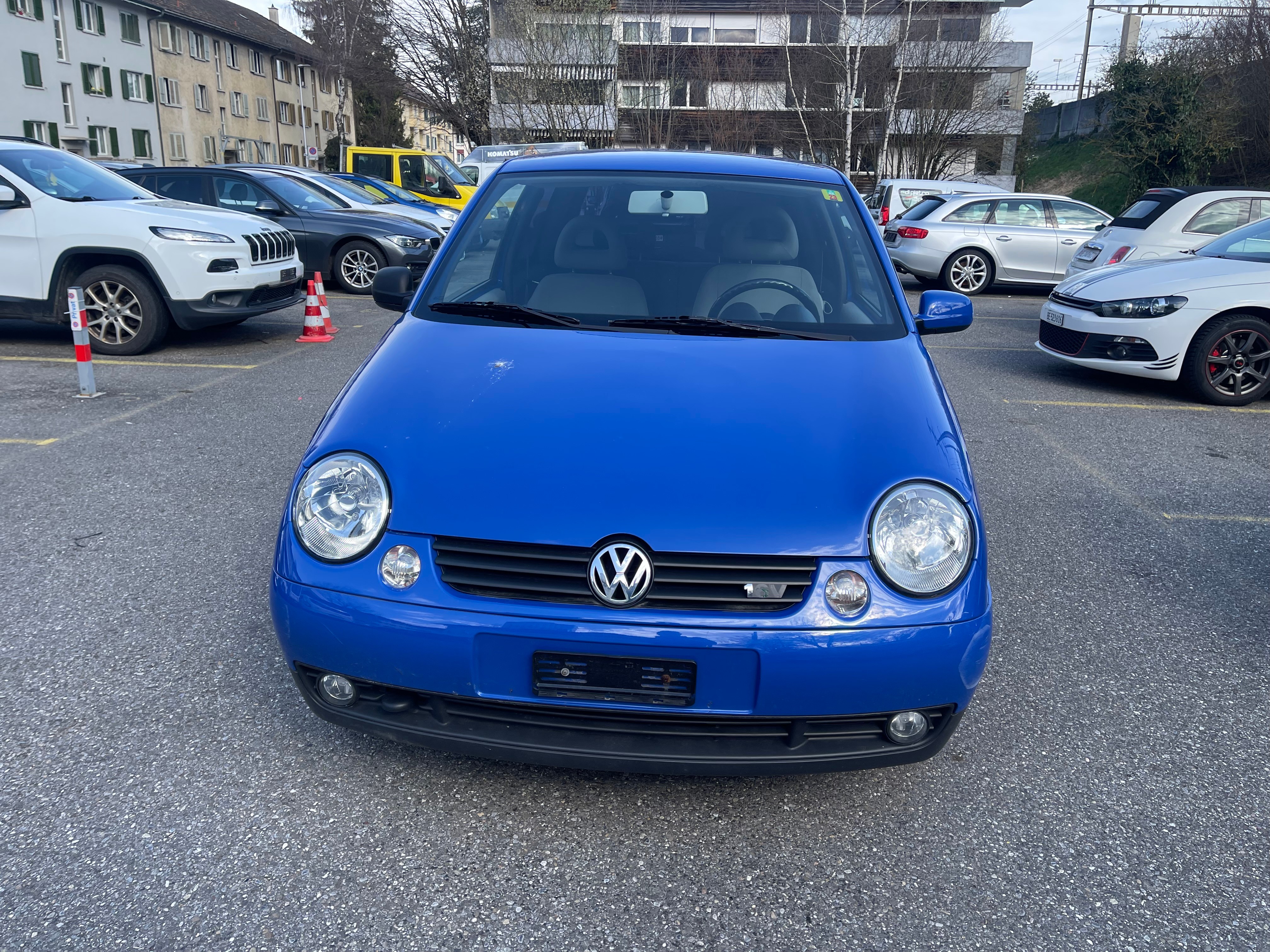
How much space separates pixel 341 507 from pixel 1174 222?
11.1m

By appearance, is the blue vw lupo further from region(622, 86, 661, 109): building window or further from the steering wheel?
region(622, 86, 661, 109): building window

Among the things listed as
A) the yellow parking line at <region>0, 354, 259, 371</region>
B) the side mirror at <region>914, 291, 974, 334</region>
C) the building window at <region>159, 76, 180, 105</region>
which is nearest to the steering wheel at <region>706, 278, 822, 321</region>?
the side mirror at <region>914, 291, 974, 334</region>

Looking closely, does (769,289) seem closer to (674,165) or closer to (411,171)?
(674,165)

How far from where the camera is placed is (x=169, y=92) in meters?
47.3

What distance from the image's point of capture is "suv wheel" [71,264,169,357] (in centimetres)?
838

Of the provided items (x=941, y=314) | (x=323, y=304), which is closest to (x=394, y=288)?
(x=941, y=314)

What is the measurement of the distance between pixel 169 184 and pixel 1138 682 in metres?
12.4

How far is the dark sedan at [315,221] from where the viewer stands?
12.4m

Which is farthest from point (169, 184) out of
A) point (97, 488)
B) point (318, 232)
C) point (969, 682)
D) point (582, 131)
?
point (582, 131)

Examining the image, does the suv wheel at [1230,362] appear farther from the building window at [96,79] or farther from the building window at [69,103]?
the building window at [96,79]

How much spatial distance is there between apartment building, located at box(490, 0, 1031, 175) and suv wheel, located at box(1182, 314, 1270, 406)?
3042cm

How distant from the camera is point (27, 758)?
272 centimetres

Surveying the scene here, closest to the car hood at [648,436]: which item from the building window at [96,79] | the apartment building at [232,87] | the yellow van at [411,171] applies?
the yellow van at [411,171]

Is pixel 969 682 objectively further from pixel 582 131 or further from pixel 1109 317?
pixel 582 131
